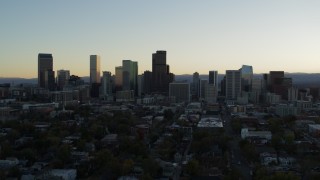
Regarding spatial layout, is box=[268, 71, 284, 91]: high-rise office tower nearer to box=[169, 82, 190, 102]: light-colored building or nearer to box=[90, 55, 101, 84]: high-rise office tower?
box=[169, 82, 190, 102]: light-colored building

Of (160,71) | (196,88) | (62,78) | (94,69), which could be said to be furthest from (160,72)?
(62,78)

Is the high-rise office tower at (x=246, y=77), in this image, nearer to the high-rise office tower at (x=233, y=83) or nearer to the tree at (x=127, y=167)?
the high-rise office tower at (x=233, y=83)

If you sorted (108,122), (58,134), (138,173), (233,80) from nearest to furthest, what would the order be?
(138,173) → (58,134) → (108,122) → (233,80)

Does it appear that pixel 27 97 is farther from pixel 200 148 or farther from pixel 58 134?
pixel 200 148

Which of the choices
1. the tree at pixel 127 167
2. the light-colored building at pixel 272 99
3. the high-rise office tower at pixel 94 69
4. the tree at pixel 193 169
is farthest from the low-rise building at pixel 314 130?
the high-rise office tower at pixel 94 69

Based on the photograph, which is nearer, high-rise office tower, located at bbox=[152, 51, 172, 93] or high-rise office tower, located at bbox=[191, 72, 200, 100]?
high-rise office tower, located at bbox=[191, 72, 200, 100]

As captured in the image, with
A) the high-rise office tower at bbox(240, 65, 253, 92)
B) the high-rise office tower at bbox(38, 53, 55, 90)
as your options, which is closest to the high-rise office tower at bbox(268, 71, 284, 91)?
the high-rise office tower at bbox(240, 65, 253, 92)

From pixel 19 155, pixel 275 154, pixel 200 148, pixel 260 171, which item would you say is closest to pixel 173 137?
pixel 200 148
